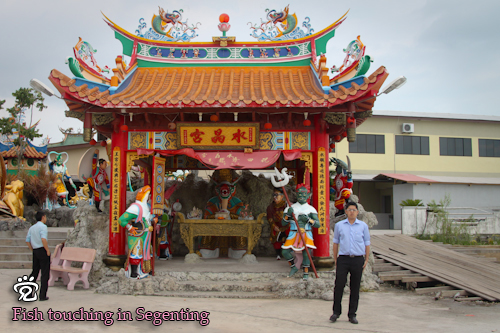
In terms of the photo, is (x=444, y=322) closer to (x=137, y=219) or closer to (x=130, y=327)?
(x=130, y=327)

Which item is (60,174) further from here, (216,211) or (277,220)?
(277,220)

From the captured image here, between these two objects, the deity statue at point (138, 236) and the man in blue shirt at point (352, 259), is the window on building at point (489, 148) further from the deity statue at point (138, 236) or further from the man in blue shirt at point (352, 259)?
the deity statue at point (138, 236)

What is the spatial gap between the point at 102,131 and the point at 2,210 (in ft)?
23.1

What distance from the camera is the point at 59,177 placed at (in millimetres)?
19750

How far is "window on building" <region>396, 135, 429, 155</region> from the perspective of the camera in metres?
22.2

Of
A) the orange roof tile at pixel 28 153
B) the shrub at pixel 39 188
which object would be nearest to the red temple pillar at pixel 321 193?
the shrub at pixel 39 188

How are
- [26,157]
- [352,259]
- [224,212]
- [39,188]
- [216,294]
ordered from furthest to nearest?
[26,157] → [39,188] → [224,212] → [216,294] → [352,259]

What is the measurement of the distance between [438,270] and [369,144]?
575 inches

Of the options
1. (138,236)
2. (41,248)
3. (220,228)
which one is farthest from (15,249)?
(220,228)

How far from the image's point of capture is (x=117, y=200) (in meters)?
7.85

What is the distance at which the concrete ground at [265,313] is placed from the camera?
496cm

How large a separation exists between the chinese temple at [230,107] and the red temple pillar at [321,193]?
0.02 metres

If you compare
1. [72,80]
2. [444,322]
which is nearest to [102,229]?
[72,80]

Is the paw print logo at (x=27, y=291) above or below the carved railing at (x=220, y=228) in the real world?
below
